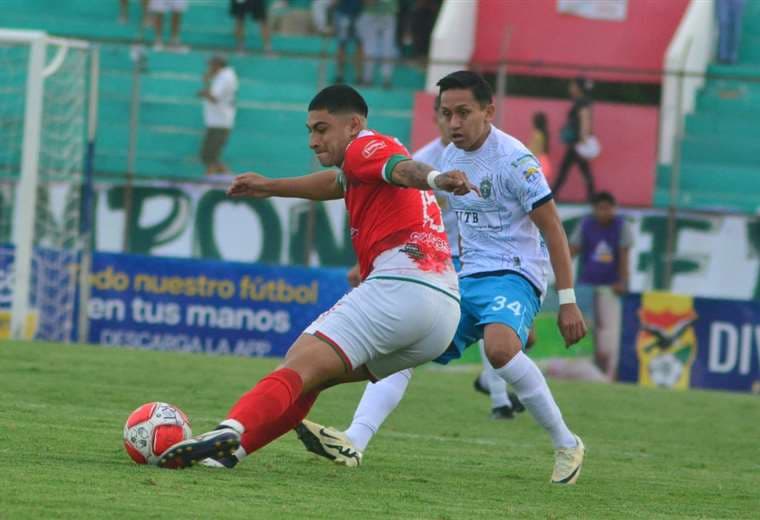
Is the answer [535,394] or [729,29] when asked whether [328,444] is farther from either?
[729,29]

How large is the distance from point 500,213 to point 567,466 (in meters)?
1.46

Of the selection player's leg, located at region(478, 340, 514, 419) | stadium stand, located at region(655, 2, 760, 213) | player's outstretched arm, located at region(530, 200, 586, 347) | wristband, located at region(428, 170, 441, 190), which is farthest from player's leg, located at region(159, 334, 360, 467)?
stadium stand, located at region(655, 2, 760, 213)

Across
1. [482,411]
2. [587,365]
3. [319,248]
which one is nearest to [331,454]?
[482,411]

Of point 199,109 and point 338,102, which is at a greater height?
point 338,102

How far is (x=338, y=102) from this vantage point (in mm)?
7734

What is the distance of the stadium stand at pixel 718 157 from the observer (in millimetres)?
21859

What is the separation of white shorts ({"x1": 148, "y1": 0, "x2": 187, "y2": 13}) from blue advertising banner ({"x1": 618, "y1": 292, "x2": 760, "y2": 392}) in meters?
9.78

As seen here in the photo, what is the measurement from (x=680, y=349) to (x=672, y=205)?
2.69m

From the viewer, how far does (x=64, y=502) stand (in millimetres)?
6238

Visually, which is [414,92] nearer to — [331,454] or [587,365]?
[587,365]

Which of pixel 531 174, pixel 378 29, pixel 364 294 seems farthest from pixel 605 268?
pixel 364 294

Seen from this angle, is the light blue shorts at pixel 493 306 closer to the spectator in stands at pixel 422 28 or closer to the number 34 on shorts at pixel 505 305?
the number 34 on shorts at pixel 505 305

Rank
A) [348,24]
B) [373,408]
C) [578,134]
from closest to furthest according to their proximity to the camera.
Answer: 1. [373,408]
2. [578,134]
3. [348,24]

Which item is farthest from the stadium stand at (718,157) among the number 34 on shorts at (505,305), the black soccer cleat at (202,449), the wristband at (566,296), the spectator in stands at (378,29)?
the black soccer cleat at (202,449)
